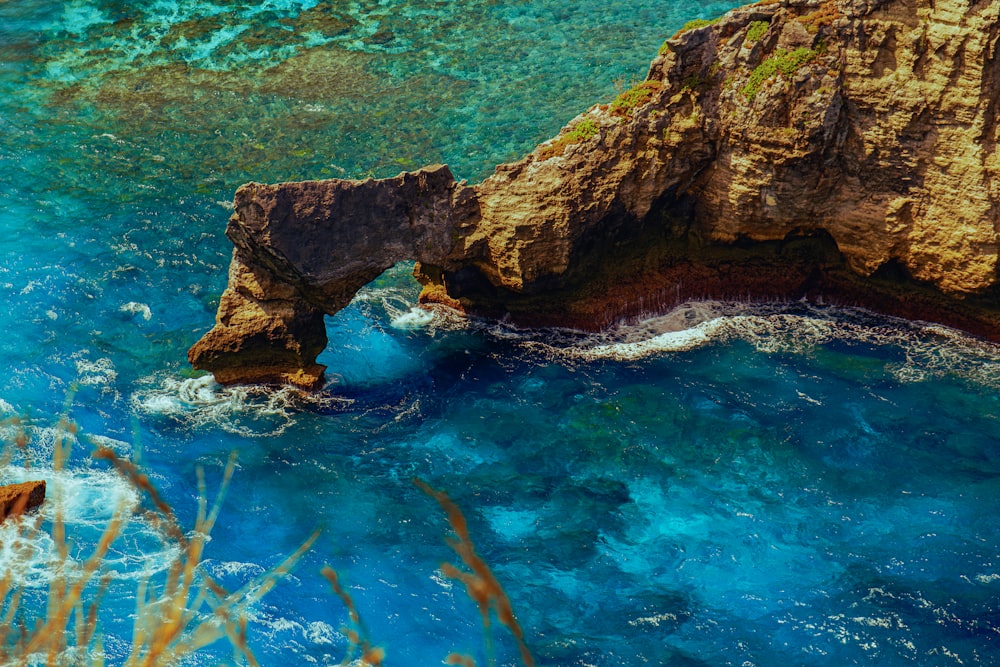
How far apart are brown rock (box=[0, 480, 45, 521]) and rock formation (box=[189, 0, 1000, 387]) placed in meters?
3.64

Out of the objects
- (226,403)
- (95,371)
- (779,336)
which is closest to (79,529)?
(226,403)

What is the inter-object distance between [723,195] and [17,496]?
12842mm

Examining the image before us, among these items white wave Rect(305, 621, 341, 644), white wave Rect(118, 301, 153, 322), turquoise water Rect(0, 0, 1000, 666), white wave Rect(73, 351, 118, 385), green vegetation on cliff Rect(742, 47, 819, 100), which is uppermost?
green vegetation on cliff Rect(742, 47, 819, 100)

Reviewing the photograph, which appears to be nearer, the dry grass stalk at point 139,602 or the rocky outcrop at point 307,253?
the dry grass stalk at point 139,602

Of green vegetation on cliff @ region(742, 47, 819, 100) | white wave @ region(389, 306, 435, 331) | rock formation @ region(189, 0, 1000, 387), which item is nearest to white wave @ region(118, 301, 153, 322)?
rock formation @ region(189, 0, 1000, 387)

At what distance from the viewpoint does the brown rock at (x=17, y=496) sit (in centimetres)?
1580

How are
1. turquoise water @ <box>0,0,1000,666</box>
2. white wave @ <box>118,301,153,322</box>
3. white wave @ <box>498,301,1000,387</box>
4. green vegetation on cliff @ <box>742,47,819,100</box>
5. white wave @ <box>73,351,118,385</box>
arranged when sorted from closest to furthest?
turquoise water @ <box>0,0,1000,666</box> < green vegetation on cliff @ <box>742,47,819,100</box> < white wave @ <box>498,301,1000,387</box> < white wave @ <box>73,351,118,385</box> < white wave @ <box>118,301,153,322</box>

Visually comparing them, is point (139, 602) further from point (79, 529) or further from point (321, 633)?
point (79, 529)

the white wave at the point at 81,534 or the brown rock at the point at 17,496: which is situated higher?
the brown rock at the point at 17,496

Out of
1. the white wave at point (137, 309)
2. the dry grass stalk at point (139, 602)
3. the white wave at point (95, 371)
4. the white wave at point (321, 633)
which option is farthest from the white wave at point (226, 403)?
the white wave at point (321, 633)

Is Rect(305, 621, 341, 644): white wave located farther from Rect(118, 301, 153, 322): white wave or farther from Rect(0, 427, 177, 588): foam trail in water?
Rect(118, 301, 153, 322): white wave

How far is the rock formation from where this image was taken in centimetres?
1806

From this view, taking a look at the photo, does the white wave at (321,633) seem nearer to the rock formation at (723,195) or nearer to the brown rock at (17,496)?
the brown rock at (17,496)

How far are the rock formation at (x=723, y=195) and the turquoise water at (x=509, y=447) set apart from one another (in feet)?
3.53
